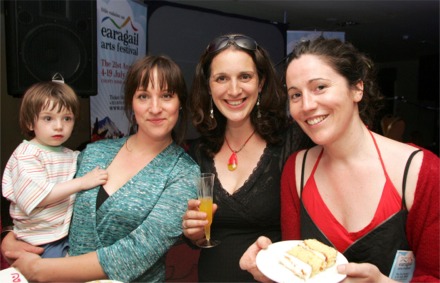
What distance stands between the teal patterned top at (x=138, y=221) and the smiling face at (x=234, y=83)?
0.35 m

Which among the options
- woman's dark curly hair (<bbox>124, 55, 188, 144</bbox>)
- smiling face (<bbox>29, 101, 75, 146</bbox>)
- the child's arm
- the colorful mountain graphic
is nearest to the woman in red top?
woman's dark curly hair (<bbox>124, 55, 188, 144</bbox>)

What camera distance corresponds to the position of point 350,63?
1.46m

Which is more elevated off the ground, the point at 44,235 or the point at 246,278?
the point at 44,235

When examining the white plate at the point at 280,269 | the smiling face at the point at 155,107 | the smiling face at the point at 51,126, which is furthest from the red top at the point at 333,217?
the smiling face at the point at 51,126

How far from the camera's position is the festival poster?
12.4 feet

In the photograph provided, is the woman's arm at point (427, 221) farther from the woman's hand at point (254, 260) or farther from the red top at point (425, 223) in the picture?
the woman's hand at point (254, 260)

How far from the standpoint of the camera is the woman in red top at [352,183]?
1.33 m

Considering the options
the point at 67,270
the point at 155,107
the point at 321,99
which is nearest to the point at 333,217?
the point at 321,99

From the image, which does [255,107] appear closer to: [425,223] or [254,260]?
[254,260]

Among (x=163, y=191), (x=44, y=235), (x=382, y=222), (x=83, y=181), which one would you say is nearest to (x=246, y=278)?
(x=163, y=191)

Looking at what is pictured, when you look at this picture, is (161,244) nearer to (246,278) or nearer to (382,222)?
(246,278)

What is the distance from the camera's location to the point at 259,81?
194cm

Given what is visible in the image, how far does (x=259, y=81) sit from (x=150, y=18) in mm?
3231

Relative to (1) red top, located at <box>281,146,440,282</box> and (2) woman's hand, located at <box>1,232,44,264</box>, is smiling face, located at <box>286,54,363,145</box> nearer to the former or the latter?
(1) red top, located at <box>281,146,440,282</box>
